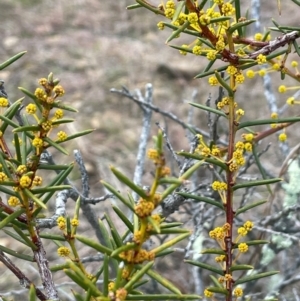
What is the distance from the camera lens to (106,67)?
3994mm

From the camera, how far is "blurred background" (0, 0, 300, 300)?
3340 millimetres

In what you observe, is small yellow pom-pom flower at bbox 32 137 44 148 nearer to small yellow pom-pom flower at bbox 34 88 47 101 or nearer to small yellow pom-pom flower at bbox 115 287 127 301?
small yellow pom-pom flower at bbox 34 88 47 101

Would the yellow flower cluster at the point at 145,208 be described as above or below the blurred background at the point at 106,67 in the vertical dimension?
below

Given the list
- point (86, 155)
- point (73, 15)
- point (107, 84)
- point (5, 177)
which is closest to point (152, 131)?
point (86, 155)

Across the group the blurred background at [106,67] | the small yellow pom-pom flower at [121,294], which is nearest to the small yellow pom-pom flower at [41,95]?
the small yellow pom-pom flower at [121,294]

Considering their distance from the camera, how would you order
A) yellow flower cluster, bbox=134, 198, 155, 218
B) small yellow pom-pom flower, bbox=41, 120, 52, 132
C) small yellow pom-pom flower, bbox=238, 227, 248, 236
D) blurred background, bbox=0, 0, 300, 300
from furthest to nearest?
blurred background, bbox=0, 0, 300, 300 → small yellow pom-pom flower, bbox=238, 227, 248, 236 → small yellow pom-pom flower, bbox=41, 120, 52, 132 → yellow flower cluster, bbox=134, 198, 155, 218

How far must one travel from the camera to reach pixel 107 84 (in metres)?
3.81

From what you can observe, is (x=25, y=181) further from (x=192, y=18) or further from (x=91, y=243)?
(x=192, y=18)

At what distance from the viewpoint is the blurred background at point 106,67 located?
3340 mm

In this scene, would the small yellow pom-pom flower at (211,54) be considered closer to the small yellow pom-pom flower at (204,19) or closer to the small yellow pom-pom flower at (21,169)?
the small yellow pom-pom flower at (204,19)

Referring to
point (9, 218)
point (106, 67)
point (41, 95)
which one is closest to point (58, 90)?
point (41, 95)

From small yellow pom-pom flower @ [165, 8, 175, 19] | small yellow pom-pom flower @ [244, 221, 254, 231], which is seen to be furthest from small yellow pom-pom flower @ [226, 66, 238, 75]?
small yellow pom-pom flower @ [244, 221, 254, 231]

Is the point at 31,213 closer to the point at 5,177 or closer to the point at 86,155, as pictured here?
the point at 5,177

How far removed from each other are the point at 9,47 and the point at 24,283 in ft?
12.4
